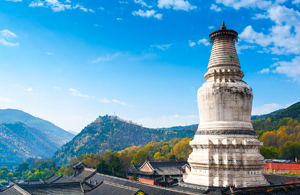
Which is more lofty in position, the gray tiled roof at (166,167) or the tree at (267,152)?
the tree at (267,152)

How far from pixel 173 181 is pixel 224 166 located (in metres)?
31.6

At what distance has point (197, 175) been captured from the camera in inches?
696

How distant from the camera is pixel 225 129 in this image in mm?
17328

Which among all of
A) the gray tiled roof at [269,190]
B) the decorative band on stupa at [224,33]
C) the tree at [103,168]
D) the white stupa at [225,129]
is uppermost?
the decorative band on stupa at [224,33]

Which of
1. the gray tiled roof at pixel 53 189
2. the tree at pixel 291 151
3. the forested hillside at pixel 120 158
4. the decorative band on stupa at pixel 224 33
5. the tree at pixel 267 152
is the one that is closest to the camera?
the decorative band on stupa at pixel 224 33

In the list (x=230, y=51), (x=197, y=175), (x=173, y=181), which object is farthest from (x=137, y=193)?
(x=173, y=181)

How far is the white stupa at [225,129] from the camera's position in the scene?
16731 mm

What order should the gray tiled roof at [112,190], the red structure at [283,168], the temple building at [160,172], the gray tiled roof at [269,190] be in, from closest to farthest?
the gray tiled roof at [269,190], the gray tiled roof at [112,190], the red structure at [283,168], the temple building at [160,172]

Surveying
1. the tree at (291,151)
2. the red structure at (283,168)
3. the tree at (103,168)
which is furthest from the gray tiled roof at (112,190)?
the tree at (291,151)

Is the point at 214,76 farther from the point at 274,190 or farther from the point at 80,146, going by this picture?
the point at 80,146

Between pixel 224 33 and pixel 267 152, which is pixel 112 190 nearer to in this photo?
pixel 224 33

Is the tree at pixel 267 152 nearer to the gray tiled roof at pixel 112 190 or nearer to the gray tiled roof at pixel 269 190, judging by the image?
the gray tiled roof at pixel 112 190

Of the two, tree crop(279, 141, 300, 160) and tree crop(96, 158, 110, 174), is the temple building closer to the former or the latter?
tree crop(96, 158, 110, 174)

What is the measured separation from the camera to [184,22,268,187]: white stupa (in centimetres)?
1673
